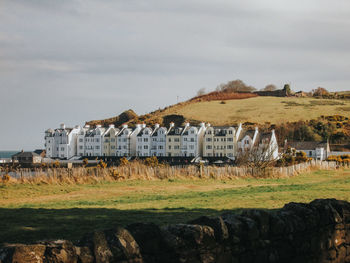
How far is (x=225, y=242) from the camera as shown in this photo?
324 inches

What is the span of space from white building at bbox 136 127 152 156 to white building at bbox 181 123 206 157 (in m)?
9.98

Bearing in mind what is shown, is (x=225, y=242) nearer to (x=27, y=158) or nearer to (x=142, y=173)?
(x=142, y=173)

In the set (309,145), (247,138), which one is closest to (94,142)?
(247,138)

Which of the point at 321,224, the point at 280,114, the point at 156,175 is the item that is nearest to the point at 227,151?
the point at 280,114

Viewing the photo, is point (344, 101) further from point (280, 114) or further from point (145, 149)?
point (145, 149)

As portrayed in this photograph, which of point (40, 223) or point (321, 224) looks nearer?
point (321, 224)

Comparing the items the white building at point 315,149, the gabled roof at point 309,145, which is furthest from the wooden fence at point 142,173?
the gabled roof at point 309,145

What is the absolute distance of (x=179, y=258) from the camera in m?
7.44

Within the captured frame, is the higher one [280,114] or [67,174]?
[280,114]

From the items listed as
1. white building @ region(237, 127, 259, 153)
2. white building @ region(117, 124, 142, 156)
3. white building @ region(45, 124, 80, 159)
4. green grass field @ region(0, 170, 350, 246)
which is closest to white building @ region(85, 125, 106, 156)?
white building @ region(45, 124, 80, 159)

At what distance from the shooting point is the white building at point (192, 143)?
129000 mm

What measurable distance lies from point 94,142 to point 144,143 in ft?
58.5

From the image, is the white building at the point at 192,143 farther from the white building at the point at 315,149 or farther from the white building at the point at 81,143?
the white building at the point at 81,143

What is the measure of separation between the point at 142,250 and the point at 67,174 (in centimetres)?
2942
